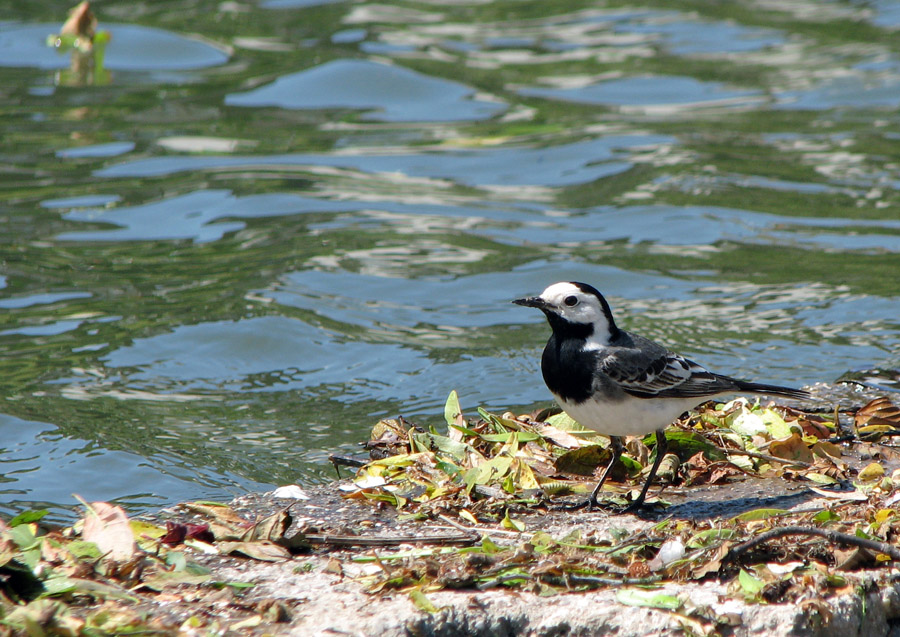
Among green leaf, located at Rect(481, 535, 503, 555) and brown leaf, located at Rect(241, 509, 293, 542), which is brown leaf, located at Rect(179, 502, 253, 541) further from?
green leaf, located at Rect(481, 535, 503, 555)

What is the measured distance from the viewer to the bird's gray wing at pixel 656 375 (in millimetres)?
5422

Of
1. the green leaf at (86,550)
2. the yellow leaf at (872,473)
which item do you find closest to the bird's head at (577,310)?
the yellow leaf at (872,473)

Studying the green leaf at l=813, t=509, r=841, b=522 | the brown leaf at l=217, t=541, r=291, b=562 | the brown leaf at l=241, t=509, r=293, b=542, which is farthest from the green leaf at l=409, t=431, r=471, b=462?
the green leaf at l=813, t=509, r=841, b=522

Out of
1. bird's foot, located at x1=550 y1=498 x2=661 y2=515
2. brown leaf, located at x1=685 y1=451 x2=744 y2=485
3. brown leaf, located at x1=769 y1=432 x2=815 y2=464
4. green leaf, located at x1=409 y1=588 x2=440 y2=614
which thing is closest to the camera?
green leaf, located at x1=409 y1=588 x2=440 y2=614

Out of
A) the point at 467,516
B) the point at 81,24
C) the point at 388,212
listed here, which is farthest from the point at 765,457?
the point at 81,24

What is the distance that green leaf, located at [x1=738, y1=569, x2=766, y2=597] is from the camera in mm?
3986

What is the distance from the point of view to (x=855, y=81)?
1620 centimetres

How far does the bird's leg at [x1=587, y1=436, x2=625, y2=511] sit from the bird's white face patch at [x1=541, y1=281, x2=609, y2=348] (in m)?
0.49

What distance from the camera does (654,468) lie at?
5.42 meters

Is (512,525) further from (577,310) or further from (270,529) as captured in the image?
(577,310)

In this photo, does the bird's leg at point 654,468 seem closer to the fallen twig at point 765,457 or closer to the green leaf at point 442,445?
the fallen twig at point 765,457

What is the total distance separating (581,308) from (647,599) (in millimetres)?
2006

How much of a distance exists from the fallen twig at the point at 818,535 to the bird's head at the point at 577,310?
67.3 inches

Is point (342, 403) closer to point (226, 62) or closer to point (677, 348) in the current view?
point (677, 348)
